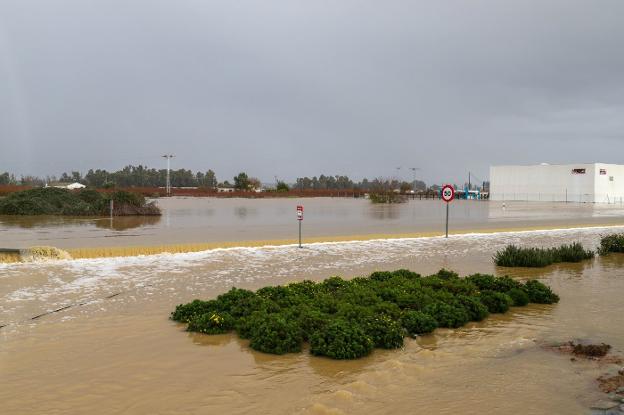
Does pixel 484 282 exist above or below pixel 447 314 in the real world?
above

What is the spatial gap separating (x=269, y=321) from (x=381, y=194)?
78.2 meters

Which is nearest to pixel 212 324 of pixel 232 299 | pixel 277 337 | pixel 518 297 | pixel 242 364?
pixel 232 299

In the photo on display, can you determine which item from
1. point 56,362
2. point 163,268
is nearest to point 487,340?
point 56,362

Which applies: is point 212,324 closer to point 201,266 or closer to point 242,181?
point 201,266

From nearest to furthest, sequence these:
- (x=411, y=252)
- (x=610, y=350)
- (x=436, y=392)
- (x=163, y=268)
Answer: (x=436, y=392), (x=610, y=350), (x=163, y=268), (x=411, y=252)

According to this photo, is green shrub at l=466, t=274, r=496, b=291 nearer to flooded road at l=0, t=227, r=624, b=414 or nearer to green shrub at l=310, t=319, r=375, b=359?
flooded road at l=0, t=227, r=624, b=414

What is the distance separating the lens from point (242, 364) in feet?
25.8

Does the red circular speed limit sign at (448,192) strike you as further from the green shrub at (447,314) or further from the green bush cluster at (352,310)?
the green shrub at (447,314)

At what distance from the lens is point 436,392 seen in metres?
6.79

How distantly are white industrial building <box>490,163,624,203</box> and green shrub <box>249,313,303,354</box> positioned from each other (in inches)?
3181

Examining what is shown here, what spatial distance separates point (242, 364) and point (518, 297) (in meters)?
6.59

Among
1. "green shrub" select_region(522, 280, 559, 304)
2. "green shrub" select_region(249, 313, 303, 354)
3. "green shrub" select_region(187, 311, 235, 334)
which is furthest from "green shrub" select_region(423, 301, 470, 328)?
"green shrub" select_region(187, 311, 235, 334)

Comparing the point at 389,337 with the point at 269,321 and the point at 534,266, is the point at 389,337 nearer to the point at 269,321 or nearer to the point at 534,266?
the point at 269,321

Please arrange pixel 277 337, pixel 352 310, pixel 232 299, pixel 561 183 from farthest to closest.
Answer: pixel 561 183 → pixel 232 299 → pixel 352 310 → pixel 277 337
